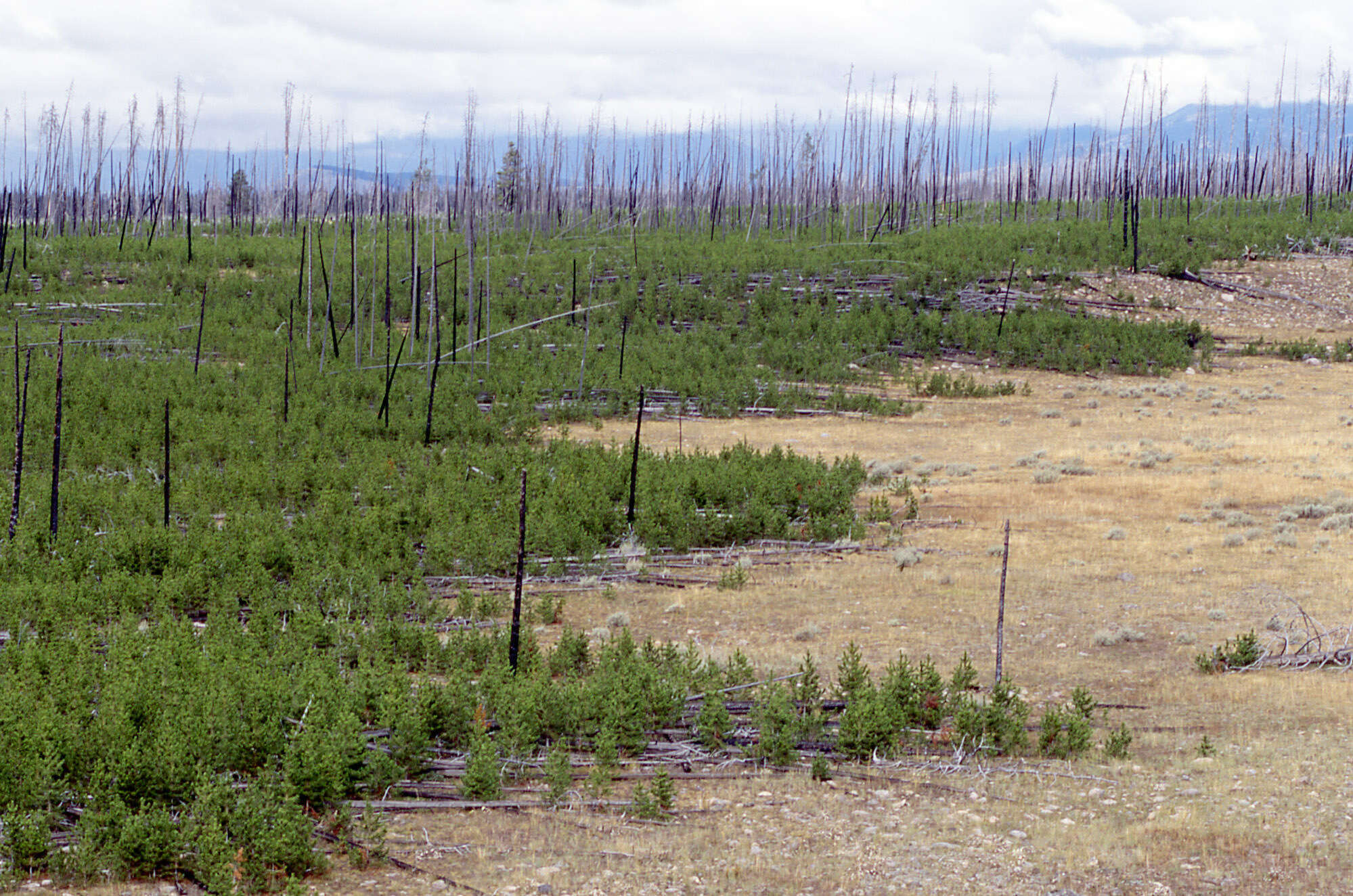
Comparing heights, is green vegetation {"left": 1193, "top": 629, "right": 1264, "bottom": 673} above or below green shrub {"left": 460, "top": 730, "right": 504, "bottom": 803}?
above

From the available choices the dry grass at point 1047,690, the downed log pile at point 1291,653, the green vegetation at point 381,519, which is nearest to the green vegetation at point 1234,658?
the downed log pile at point 1291,653

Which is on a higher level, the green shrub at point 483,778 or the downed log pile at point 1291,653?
the downed log pile at point 1291,653

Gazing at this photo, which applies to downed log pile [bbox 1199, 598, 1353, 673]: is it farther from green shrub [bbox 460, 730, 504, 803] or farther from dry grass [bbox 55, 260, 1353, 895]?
green shrub [bbox 460, 730, 504, 803]

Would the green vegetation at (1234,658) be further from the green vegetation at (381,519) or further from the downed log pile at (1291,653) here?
the green vegetation at (381,519)

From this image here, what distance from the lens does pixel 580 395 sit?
80.1ft

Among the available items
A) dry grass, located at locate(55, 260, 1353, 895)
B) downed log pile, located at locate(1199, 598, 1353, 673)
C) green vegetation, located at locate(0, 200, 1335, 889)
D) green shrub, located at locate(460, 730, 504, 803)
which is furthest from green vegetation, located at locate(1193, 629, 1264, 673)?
green shrub, located at locate(460, 730, 504, 803)

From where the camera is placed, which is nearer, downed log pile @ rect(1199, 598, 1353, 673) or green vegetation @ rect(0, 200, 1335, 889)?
green vegetation @ rect(0, 200, 1335, 889)

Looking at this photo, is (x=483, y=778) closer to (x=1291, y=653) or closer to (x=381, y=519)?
(x=1291, y=653)

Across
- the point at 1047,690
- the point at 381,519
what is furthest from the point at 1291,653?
the point at 381,519

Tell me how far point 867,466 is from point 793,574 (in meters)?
7.01

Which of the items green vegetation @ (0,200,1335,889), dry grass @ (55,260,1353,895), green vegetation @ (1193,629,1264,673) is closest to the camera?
dry grass @ (55,260,1353,895)

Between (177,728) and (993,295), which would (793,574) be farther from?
(993,295)

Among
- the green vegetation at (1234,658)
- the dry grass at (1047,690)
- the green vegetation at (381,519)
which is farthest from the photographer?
the green vegetation at (1234,658)

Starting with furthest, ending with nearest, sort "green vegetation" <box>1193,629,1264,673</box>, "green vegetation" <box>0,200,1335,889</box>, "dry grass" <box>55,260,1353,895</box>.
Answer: "green vegetation" <box>1193,629,1264,673</box>, "green vegetation" <box>0,200,1335,889</box>, "dry grass" <box>55,260,1353,895</box>
